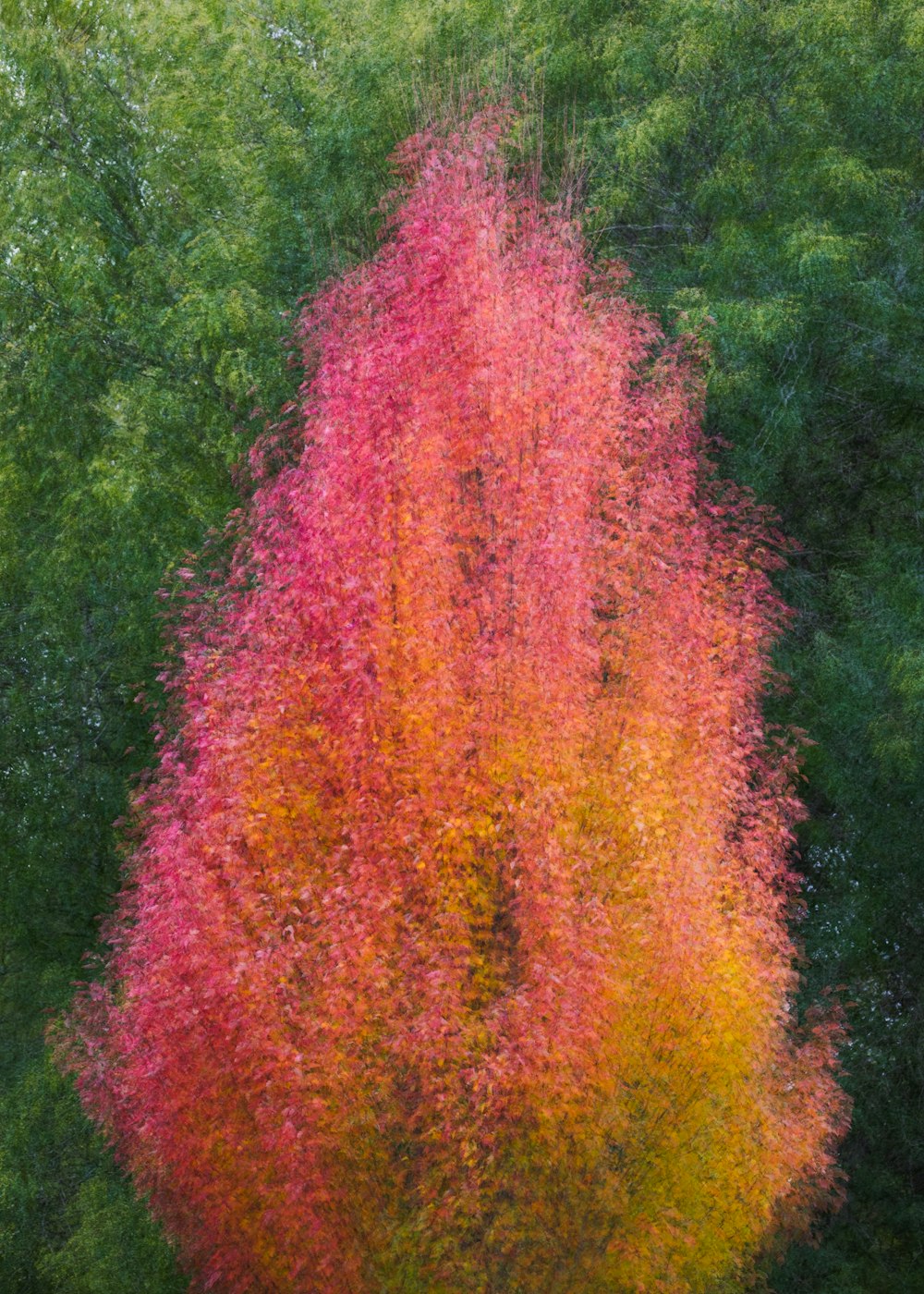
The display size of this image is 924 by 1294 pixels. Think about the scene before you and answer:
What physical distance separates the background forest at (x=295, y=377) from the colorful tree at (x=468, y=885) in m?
2.77

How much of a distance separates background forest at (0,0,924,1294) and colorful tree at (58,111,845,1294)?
277cm

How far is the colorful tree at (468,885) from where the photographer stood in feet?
25.5

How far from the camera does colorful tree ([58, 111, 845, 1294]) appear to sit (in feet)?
25.5

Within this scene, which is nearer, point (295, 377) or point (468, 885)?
point (468, 885)

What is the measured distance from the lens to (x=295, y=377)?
13047 millimetres

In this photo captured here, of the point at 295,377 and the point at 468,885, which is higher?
the point at 295,377

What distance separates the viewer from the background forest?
39.2ft

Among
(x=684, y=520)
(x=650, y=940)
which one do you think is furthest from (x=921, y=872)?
(x=650, y=940)

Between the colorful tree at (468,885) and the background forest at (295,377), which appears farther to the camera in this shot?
the background forest at (295,377)

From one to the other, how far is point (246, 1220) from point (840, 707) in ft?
19.2

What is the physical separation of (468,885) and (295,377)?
637 cm

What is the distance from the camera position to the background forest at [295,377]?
1195 cm

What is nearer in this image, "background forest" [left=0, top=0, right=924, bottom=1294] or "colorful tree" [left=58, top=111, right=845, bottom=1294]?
"colorful tree" [left=58, top=111, right=845, bottom=1294]

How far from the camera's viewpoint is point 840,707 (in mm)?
11602
